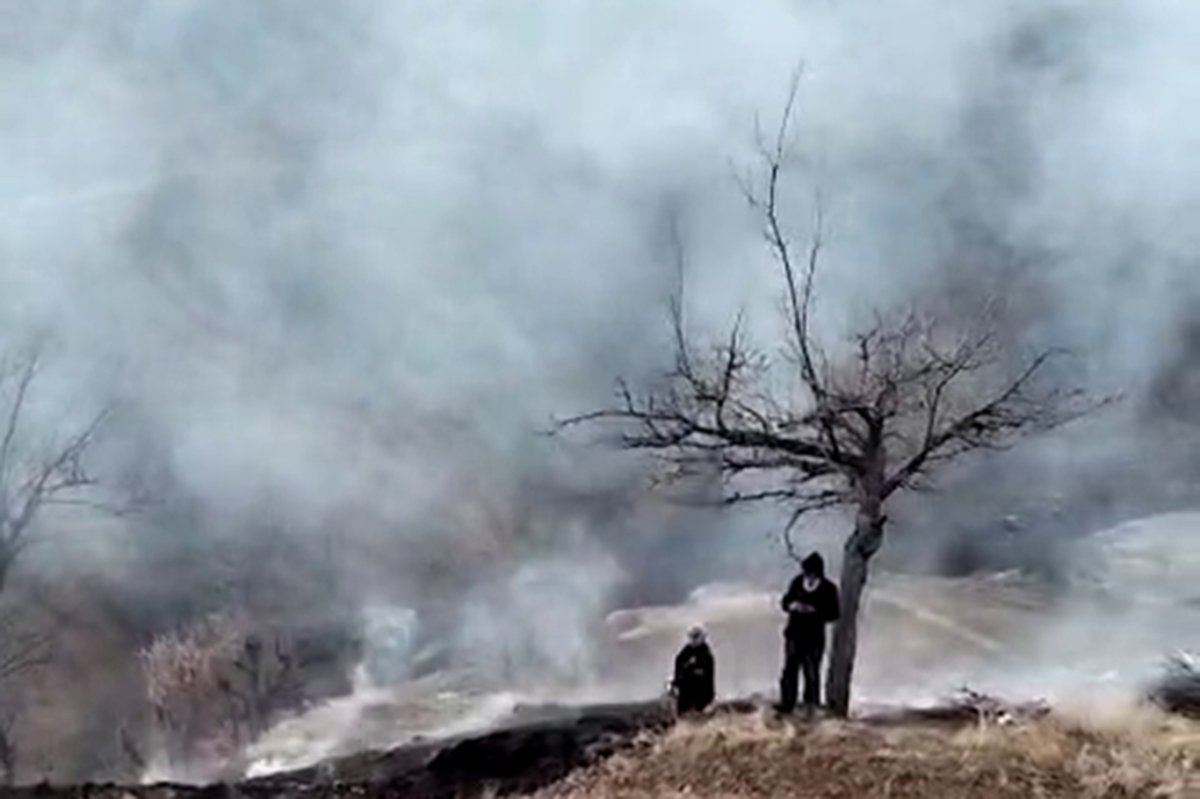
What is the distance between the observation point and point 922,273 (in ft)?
86.6

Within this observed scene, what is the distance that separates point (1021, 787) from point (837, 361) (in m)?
10.9

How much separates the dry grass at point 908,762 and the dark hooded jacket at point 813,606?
2.40ft

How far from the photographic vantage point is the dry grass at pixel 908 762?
10.0 meters

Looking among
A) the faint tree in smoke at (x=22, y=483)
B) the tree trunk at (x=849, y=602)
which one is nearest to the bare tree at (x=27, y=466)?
the faint tree in smoke at (x=22, y=483)

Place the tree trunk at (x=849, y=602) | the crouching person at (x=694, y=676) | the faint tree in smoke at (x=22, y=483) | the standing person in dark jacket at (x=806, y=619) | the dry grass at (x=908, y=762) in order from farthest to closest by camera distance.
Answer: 1. the faint tree in smoke at (x=22, y=483)
2. the crouching person at (x=694, y=676)
3. the tree trunk at (x=849, y=602)
4. the standing person in dark jacket at (x=806, y=619)
5. the dry grass at (x=908, y=762)

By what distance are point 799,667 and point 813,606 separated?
44cm

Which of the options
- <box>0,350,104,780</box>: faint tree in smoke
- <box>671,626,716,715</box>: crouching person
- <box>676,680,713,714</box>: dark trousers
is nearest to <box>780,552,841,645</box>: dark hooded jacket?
<box>671,626,716,715</box>: crouching person

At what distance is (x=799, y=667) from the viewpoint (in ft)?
40.6

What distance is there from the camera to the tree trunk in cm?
1230

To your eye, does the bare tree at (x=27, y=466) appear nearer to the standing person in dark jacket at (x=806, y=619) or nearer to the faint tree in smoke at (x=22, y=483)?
the faint tree in smoke at (x=22, y=483)

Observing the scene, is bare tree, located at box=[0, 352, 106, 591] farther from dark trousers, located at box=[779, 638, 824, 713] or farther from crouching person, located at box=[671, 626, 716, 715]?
dark trousers, located at box=[779, 638, 824, 713]

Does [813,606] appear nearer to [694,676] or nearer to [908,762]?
[694,676]

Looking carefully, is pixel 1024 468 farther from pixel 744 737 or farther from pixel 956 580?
pixel 744 737

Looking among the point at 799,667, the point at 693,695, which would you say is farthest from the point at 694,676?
the point at 799,667
